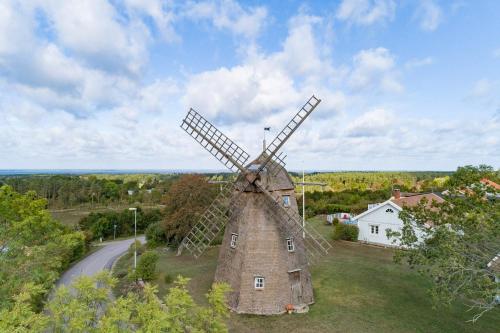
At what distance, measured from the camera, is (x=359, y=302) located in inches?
680

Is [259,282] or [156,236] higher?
[259,282]

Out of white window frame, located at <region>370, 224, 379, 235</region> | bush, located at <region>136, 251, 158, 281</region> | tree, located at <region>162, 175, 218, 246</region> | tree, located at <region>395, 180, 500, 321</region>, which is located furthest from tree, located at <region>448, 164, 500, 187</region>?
tree, located at <region>162, 175, 218, 246</region>

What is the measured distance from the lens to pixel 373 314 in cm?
1577

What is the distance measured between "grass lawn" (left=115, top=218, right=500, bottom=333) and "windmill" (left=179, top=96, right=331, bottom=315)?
37.1 inches

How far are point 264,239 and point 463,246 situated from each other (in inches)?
328

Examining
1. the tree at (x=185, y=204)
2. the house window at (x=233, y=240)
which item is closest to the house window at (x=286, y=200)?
the house window at (x=233, y=240)

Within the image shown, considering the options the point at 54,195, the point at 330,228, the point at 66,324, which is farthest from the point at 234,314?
the point at 54,195

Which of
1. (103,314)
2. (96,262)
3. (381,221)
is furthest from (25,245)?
(381,221)

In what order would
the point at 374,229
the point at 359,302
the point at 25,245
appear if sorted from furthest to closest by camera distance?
the point at 374,229, the point at 359,302, the point at 25,245

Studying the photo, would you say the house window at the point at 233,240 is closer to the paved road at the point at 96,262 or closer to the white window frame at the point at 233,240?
the white window frame at the point at 233,240

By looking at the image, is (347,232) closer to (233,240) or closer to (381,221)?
(381,221)

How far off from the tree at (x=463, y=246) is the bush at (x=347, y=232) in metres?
20.8

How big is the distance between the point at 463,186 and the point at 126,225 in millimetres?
44466

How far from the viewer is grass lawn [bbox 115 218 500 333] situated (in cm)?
1442
